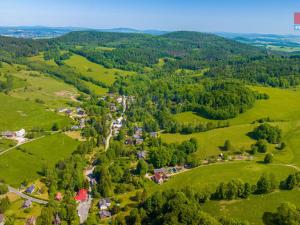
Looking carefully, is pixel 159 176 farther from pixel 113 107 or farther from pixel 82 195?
pixel 113 107

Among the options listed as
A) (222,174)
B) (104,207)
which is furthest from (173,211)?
(222,174)

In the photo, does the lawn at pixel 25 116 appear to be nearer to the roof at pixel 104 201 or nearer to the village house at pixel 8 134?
the village house at pixel 8 134

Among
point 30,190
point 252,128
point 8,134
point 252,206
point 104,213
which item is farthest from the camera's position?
point 252,128

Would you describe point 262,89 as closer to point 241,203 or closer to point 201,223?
point 241,203

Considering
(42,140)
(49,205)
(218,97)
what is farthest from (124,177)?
(218,97)

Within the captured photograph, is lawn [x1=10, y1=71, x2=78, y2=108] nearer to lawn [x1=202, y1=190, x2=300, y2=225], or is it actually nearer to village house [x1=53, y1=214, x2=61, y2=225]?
village house [x1=53, y1=214, x2=61, y2=225]

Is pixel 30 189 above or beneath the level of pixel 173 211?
beneath

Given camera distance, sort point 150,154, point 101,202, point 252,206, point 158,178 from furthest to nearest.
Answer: point 150,154
point 158,178
point 101,202
point 252,206

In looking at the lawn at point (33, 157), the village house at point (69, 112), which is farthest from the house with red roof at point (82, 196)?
the village house at point (69, 112)
